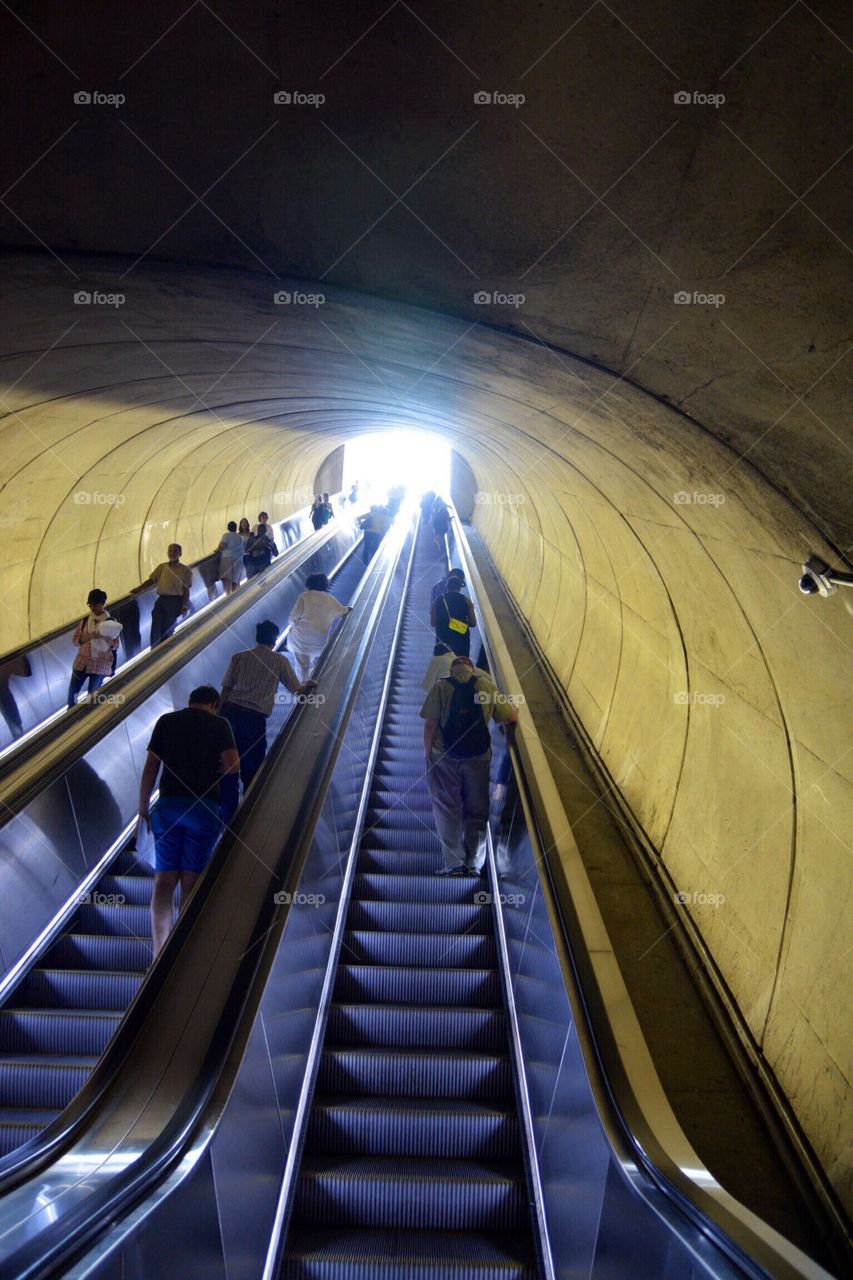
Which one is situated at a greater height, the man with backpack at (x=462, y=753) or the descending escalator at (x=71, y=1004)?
the man with backpack at (x=462, y=753)

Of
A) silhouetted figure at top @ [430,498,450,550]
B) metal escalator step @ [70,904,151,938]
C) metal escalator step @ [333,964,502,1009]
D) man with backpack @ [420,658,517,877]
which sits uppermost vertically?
silhouetted figure at top @ [430,498,450,550]

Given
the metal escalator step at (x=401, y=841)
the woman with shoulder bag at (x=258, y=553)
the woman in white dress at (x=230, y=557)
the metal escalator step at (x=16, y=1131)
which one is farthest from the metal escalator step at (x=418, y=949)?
the woman with shoulder bag at (x=258, y=553)

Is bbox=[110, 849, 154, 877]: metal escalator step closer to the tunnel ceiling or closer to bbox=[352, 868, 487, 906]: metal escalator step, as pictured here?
bbox=[352, 868, 487, 906]: metal escalator step

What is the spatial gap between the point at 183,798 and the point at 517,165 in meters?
3.00

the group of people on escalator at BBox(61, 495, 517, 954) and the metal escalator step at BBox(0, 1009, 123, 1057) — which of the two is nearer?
Answer: the metal escalator step at BBox(0, 1009, 123, 1057)

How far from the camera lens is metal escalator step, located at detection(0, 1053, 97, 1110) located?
10.7 ft

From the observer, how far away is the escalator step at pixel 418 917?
4688mm

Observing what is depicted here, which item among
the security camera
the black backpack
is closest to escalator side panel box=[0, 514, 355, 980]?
the black backpack

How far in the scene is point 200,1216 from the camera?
2.01m

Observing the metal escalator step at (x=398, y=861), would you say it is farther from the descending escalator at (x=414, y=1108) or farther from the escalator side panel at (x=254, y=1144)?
the escalator side panel at (x=254, y=1144)

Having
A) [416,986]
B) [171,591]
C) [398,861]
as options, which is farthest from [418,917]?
[171,591]

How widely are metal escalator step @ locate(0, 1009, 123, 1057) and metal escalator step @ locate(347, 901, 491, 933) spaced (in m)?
1.46

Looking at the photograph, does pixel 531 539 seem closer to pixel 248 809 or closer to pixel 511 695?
pixel 511 695

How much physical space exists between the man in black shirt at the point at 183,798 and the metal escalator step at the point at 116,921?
537 millimetres
